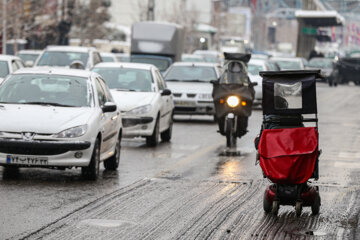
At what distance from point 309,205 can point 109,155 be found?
471cm

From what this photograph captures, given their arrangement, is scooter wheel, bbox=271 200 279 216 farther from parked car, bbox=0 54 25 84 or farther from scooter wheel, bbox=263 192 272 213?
parked car, bbox=0 54 25 84

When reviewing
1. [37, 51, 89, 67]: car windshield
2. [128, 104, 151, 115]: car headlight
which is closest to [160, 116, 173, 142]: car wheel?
[128, 104, 151, 115]: car headlight

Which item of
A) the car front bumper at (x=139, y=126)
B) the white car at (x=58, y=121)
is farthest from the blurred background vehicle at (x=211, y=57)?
the white car at (x=58, y=121)

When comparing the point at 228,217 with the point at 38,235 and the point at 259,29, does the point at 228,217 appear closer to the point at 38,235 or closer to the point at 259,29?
the point at 38,235

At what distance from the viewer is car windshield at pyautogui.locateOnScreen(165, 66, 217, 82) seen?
94.0 ft

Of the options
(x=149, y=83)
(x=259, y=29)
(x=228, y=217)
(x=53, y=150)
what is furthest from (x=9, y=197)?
(x=259, y=29)

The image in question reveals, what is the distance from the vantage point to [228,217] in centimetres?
1050

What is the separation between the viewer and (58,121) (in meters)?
13.3

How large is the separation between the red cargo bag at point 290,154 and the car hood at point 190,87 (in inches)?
669

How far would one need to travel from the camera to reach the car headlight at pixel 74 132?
13.2 meters

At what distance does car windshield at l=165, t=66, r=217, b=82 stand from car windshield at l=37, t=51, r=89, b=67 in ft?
10.6

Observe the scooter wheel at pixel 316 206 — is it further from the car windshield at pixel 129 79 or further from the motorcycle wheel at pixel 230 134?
the car windshield at pixel 129 79

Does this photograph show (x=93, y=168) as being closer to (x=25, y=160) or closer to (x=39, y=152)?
(x=39, y=152)

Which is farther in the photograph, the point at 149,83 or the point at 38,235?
the point at 149,83
